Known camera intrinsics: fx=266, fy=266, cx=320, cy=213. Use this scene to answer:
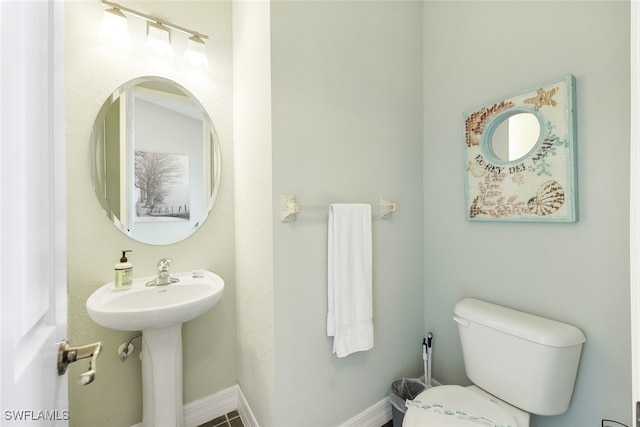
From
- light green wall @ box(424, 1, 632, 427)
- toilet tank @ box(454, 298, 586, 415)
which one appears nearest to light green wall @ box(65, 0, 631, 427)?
light green wall @ box(424, 1, 632, 427)

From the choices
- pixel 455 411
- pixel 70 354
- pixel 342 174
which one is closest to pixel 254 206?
pixel 342 174

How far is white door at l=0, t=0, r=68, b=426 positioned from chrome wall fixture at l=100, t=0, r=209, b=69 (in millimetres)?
892

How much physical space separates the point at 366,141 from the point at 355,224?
1.50ft

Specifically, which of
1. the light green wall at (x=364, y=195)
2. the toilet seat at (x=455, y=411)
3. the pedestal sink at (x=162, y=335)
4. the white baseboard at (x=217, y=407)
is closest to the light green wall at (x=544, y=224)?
the light green wall at (x=364, y=195)

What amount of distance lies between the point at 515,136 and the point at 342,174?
84 cm

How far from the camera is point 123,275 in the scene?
1240 millimetres

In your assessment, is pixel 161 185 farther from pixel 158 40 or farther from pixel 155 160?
pixel 158 40

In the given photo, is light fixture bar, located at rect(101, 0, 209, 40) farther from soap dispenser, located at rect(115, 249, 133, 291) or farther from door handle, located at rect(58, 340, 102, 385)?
door handle, located at rect(58, 340, 102, 385)

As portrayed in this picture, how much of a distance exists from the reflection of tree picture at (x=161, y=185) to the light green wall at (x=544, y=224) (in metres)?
1.45

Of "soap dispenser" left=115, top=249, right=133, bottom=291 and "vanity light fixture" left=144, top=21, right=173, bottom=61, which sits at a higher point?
"vanity light fixture" left=144, top=21, right=173, bottom=61

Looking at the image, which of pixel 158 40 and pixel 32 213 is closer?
pixel 32 213

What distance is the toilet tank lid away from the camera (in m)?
1.03

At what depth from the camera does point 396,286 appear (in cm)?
156
